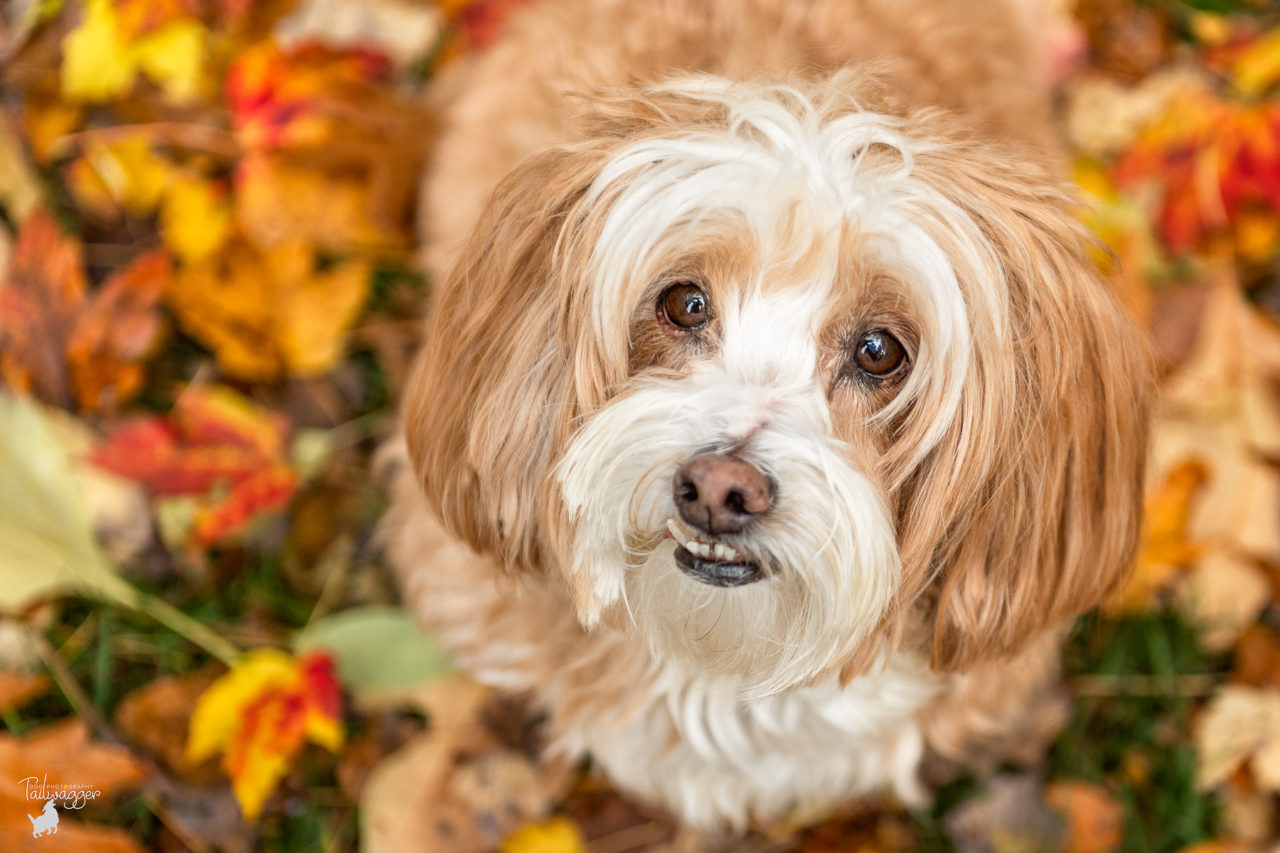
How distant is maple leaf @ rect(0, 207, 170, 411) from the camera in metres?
2.94

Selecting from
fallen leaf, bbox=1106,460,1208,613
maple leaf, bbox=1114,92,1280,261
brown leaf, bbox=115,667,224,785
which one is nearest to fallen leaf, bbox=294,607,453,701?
brown leaf, bbox=115,667,224,785

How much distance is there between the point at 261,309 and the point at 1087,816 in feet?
8.79

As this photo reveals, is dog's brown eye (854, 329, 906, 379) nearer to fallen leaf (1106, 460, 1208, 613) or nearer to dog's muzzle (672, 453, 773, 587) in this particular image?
dog's muzzle (672, 453, 773, 587)

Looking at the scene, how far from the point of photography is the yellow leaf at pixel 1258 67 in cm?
362

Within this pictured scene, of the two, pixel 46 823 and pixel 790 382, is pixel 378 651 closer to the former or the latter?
pixel 46 823

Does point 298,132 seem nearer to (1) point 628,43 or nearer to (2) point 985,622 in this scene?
(1) point 628,43

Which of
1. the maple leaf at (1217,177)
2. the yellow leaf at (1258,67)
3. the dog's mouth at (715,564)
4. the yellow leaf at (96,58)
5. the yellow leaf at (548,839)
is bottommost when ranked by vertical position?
the yellow leaf at (548,839)

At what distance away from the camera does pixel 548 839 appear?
2.74 meters

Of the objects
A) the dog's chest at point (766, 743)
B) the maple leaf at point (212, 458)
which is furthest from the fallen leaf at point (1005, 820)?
the maple leaf at point (212, 458)

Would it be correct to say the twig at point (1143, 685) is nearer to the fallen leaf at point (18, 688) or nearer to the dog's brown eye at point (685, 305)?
the dog's brown eye at point (685, 305)

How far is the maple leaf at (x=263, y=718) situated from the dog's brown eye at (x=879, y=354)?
168cm

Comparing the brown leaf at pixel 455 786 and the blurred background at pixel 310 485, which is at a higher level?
the blurred background at pixel 310 485

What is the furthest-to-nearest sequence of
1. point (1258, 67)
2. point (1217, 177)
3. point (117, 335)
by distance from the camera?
point (1258, 67), point (1217, 177), point (117, 335)

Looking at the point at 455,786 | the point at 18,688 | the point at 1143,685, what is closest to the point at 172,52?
the point at 18,688
